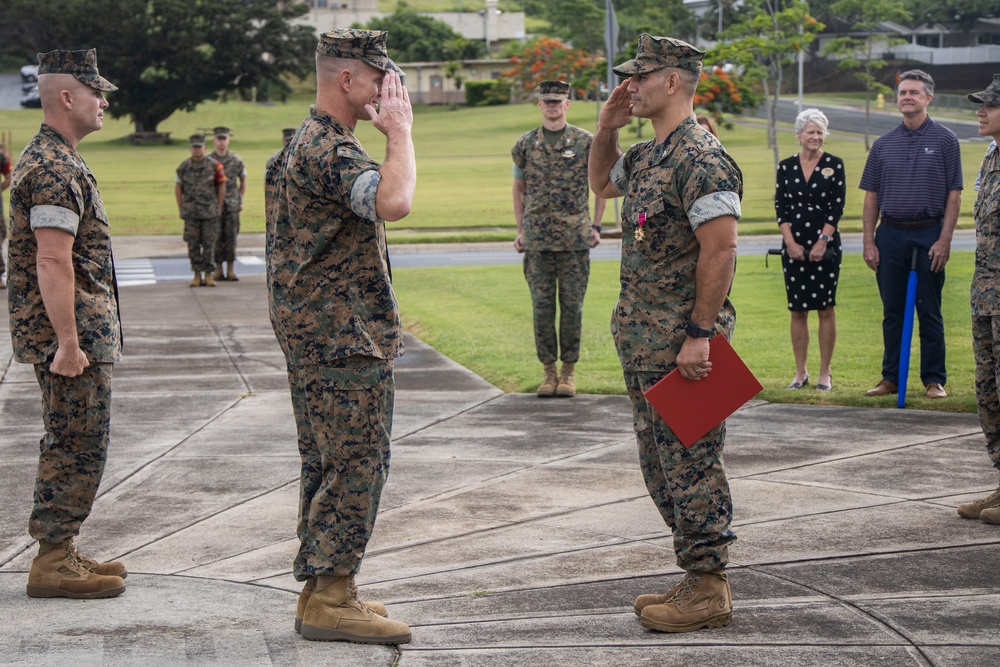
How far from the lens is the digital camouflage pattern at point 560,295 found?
386 inches

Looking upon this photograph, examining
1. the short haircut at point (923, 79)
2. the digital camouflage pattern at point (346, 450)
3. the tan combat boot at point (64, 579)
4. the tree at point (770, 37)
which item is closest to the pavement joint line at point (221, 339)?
the tan combat boot at point (64, 579)

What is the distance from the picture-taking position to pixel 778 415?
868 cm

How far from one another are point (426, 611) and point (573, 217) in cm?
536

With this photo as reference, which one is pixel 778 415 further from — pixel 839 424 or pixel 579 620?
pixel 579 620

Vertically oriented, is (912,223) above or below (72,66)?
below

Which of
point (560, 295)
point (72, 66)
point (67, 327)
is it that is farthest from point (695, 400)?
point (560, 295)

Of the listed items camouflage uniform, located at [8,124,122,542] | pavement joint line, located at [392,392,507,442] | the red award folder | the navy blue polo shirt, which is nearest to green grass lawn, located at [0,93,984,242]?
pavement joint line, located at [392,392,507,442]

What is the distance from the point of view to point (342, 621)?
454 centimetres

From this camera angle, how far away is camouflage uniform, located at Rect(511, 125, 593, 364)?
32.0ft

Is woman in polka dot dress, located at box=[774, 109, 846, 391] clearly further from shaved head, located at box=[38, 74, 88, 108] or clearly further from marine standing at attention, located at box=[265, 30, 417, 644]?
shaved head, located at box=[38, 74, 88, 108]

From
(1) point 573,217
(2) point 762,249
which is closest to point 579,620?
(1) point 573,217

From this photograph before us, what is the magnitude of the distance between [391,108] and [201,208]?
13.6 meters

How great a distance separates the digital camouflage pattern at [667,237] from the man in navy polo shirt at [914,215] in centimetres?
471

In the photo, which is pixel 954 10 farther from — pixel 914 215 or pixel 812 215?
pixel 914 215
